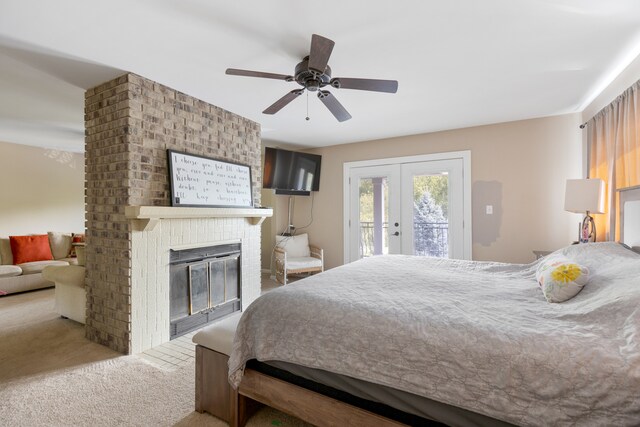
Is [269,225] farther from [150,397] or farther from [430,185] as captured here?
[150,397]

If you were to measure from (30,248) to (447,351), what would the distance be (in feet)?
20.6

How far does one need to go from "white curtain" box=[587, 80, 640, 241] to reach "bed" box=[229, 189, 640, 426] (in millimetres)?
1012

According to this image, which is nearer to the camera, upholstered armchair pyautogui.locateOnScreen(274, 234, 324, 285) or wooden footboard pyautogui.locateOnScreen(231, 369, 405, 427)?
wooden footboard pyautogui.locateOnScreen(231, 369, 405, 427)

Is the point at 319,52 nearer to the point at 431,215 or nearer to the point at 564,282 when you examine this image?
the point at 564,282

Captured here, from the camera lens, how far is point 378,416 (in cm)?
125

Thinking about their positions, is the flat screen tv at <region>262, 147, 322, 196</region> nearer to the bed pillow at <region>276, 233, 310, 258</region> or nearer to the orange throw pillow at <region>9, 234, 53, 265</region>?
the bed pillow at <region>276, 233, 310, 258</region>

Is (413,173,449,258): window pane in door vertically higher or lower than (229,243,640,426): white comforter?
higher

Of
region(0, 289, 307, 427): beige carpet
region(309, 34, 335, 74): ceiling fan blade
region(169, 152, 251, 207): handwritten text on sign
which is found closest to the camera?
region(309, 34, 335, 74): ceiling fan blade

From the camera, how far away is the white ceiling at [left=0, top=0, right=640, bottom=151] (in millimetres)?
1764

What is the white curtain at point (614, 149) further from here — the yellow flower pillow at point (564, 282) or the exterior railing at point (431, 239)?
the exterior railing at point (431, 239)

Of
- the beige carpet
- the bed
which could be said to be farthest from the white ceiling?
the beige carpet

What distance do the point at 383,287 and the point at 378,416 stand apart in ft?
2.16

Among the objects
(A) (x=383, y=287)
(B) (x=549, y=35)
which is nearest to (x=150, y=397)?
(A) (x=383, y=287)

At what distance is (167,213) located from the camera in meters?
2.63
